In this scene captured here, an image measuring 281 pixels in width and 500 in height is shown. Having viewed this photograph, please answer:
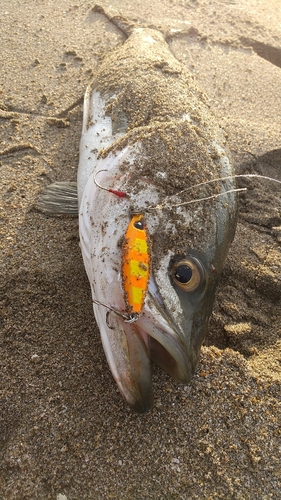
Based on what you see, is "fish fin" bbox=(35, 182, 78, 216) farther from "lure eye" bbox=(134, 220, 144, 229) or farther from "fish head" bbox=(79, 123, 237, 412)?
"lure eye" bbox=(134, 220, 144, 229)

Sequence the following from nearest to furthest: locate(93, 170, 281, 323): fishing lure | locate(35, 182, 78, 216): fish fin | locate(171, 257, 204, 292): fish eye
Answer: locate(93, 170, 281, 323): fishing lure → locate(171, 257, 204, 292): fish eye → locate(35, 182, 78, 216): fish fin

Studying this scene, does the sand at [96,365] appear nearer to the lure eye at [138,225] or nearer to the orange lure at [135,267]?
the orange lure at [135,267]

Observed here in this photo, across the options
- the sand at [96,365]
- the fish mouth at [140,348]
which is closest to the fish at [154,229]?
the fish mouth at [140,348]

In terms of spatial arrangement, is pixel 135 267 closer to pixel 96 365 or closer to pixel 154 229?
pixel 154 229

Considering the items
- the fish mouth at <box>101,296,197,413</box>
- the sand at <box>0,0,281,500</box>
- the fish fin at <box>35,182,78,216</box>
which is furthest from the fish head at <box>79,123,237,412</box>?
the fish fin at <box>35,182,78,216</box>

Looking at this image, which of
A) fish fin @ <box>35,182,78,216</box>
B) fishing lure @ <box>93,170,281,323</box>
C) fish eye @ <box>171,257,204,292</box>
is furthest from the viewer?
fish fin @ <box>35,182,78,216</box>

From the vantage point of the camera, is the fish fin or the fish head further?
the fish fin

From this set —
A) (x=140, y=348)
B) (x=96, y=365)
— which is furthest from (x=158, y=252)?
(x=96, y=365)

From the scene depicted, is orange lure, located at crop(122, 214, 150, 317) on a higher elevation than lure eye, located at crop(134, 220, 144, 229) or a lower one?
lower
